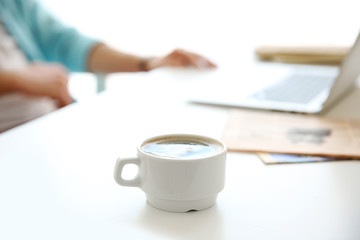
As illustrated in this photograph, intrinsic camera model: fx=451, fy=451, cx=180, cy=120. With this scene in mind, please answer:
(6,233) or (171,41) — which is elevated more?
(6,233)

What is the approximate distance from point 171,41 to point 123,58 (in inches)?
30.3

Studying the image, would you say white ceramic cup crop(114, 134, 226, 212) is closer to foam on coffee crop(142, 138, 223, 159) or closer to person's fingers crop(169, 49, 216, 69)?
foam on coffee crop(142, 138, 223, 159)

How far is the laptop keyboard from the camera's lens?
991mm

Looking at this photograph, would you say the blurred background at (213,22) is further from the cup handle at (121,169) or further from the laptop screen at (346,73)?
the cup handle at (121,169)

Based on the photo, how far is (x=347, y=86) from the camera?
1031 millimetres

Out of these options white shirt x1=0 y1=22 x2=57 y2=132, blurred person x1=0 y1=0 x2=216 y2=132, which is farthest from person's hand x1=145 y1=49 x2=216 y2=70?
white shirt x1=0 y1=22 x2=57 y2=132

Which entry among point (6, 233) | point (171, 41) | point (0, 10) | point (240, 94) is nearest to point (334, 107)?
point (240, 94)

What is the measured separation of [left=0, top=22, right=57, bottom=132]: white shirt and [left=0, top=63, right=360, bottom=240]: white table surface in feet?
1.90

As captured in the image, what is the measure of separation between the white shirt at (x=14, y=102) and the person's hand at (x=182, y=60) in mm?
373

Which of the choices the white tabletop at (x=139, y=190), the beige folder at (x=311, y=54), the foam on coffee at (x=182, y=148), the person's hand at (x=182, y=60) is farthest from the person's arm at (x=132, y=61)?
the foam on coffee at (x=182, y=148)

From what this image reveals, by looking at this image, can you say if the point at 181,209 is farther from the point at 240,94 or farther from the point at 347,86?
the point at 347,86

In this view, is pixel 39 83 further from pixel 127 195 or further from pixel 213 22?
pixel 213 22

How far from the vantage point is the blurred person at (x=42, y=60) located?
1270 millimetres

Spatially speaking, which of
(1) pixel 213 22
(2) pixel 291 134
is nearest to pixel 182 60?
(2) pixel 291 134
